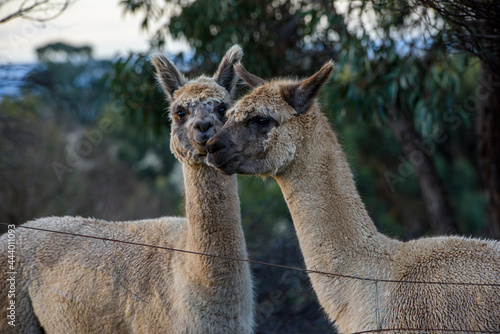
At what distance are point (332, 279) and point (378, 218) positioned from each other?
16493mm

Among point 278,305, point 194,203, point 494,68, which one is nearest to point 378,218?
point 278,305

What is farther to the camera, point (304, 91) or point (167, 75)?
point (167, 75)

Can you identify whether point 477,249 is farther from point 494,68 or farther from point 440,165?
point 440,165

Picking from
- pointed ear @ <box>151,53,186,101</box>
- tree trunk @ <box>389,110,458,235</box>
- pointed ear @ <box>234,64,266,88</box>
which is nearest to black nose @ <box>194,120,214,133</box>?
pointed ear @ <box>234,64,266,88</box>

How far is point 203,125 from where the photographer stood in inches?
169

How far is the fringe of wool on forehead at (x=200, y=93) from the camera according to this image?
4.59 meters

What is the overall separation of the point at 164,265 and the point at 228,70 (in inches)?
76.3

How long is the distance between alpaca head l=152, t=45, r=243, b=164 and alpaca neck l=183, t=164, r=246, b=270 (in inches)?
7.1

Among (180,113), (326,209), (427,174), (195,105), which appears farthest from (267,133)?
(427,174)

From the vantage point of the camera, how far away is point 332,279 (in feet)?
11.3

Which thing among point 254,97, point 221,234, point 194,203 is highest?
point 254,97

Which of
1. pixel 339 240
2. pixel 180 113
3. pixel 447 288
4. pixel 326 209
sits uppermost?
pixel 180 113

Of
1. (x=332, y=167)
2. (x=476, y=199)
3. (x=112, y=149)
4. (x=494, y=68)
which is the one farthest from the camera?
(x=112, y=149)

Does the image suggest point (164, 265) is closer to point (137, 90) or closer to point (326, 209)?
point (326, 209)
